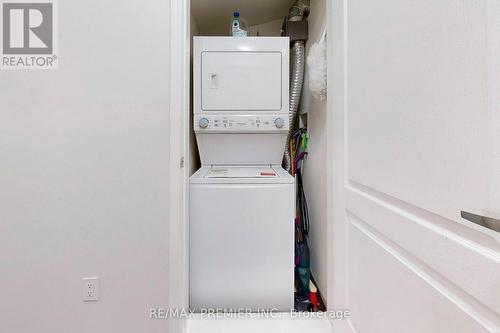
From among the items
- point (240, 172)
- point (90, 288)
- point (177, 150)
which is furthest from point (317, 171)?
point (90, 288)

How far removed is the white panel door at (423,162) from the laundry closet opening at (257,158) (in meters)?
0.63

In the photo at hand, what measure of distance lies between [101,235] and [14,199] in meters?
0.48

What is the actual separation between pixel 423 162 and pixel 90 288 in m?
1.62

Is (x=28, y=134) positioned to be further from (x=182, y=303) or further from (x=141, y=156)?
(x=182, y=303)

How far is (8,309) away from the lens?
133 cm

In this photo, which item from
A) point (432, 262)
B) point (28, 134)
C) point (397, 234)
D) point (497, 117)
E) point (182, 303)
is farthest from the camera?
point (182, 303)

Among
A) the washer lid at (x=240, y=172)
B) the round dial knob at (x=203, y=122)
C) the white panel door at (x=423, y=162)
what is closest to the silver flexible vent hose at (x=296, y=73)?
the washer lid at (x=240, y=172)

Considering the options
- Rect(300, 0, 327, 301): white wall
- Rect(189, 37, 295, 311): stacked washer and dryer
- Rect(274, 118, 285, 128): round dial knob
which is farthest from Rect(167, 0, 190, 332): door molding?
Rect(300, 0, 327, 301): white wall

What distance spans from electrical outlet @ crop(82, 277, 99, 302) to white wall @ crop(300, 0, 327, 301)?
4.67 ft

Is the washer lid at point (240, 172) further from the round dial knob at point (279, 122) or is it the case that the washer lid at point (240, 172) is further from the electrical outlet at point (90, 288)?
the electrical outlet at point (90, 288)

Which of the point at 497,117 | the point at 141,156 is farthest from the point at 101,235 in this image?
the point at 497,117

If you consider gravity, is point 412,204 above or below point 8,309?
above

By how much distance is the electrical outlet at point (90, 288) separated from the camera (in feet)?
4.39

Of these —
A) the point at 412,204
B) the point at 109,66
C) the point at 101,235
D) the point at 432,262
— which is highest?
the point at 109,66
